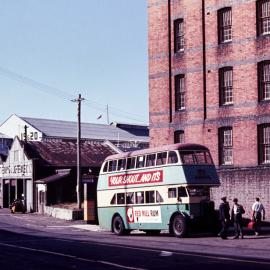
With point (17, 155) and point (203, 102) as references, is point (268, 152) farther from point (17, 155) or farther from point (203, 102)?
point (17, 155)

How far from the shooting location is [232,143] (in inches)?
1543

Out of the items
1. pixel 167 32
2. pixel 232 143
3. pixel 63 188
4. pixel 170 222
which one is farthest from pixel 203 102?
pixel 63 188

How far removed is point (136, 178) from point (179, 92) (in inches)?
470

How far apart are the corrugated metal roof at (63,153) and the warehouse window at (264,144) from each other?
1229 inches

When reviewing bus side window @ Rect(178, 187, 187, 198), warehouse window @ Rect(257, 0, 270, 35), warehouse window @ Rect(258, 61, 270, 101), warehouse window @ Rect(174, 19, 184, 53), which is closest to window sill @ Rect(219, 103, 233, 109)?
warehouse window @ Rect(258, 61, 270, 101)

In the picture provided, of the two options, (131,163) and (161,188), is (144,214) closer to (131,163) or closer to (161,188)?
(161,188)

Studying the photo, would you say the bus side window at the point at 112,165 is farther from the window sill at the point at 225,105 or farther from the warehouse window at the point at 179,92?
the warehouse window at the point at 179,92

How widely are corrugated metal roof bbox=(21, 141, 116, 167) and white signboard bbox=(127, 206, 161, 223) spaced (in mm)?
32274

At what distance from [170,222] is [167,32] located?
17683mm

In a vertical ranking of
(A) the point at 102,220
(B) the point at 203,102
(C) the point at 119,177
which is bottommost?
(A) the point at 102,220

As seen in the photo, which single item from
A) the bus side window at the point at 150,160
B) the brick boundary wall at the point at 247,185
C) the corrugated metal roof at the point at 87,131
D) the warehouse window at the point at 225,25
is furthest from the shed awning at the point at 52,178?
the bus side window at the point at 150,160

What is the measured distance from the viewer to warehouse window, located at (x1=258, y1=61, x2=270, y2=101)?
3750 centimetres

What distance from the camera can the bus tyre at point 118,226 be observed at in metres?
33.9

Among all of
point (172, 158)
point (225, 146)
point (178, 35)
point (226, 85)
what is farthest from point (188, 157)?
point (178, 35)
